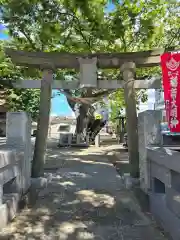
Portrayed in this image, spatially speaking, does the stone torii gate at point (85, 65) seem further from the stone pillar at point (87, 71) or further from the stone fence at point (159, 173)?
the stone fence at point (159, 173)

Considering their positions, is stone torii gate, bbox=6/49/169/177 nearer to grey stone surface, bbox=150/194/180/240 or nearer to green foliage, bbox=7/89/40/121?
grey stone surface, bbox=150/194/180/240

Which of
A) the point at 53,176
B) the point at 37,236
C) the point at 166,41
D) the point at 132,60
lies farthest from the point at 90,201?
the point at 166,41

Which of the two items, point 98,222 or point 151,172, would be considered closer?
point 98,222

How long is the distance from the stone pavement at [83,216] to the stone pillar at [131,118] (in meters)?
0.69

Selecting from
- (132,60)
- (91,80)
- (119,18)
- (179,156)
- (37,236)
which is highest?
(119,18)

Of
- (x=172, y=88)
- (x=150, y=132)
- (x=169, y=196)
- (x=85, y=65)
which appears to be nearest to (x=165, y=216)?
(x=169, y=196)

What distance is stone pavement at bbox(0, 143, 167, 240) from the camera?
3.78 metres

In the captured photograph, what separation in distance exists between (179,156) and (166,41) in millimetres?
10252

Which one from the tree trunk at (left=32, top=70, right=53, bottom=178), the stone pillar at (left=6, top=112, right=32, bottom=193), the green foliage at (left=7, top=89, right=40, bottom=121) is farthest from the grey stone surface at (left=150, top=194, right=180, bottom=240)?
the green foliage at (left=7, top=89, right=40, bottom=121)

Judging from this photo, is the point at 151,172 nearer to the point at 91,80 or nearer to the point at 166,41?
the point at 91,80

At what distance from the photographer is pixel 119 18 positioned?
28.4 feet

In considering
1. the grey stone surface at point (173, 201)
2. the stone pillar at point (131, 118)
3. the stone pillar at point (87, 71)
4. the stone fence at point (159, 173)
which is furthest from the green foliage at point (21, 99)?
the grey stone surface at point (173, 201)

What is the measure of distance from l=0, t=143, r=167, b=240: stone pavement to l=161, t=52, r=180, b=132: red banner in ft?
5.95

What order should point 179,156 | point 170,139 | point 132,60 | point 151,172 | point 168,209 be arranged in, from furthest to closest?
point 170,139
point 132,60
point 151,172
point 168,209
point 179,156
